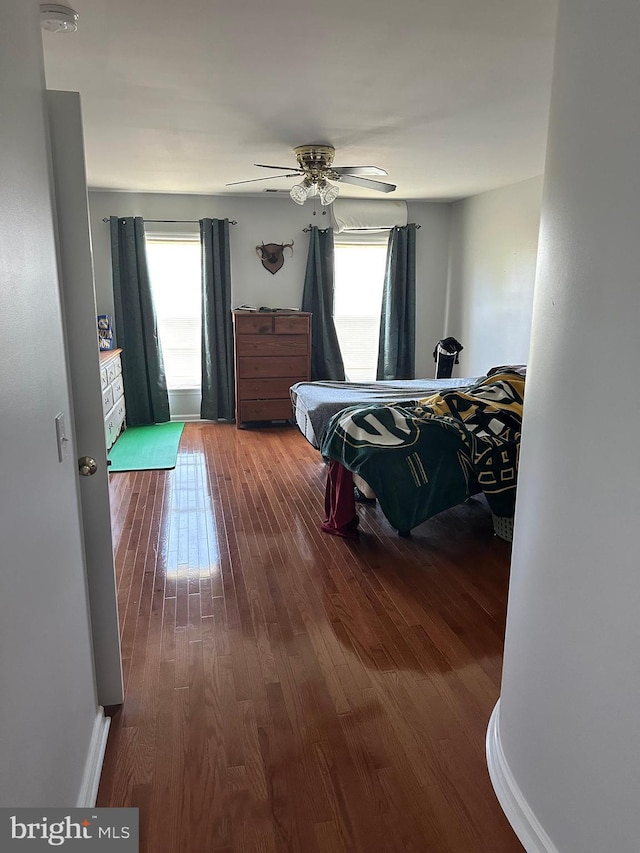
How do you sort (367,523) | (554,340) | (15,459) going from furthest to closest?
(367,523) < (554,340) < (15,459)

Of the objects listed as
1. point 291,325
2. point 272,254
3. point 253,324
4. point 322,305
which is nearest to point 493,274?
point 322,305

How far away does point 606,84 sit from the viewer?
4.12 ft

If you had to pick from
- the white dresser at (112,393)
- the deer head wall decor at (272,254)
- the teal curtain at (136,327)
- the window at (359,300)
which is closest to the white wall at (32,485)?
the white dresser at (112,393)

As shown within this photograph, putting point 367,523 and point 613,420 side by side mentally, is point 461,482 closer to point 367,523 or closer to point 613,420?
point 367,523

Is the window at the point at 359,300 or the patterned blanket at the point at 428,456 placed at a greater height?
the window at the point at 359,300

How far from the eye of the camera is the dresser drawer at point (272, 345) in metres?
6.18

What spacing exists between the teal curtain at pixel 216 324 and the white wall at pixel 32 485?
481 centimetres

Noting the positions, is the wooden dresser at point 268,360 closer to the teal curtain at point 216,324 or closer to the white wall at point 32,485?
the teal curtain at point 216,324

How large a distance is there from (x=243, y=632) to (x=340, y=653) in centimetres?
45

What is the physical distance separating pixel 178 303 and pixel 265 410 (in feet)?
4.98

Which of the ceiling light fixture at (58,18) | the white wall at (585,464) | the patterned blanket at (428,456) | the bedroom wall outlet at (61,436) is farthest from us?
the patterned blanket at (428,456)

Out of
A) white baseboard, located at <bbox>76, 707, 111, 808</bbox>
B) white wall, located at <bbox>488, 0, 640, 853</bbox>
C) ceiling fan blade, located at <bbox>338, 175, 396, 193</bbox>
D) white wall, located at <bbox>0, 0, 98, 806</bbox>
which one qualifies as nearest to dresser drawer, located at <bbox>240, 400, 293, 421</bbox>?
ceiling fan blade, located at <bbox>338, 175, 396, 193</bbox>

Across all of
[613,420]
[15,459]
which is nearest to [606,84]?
[613,420]

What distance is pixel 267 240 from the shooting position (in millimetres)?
6504
